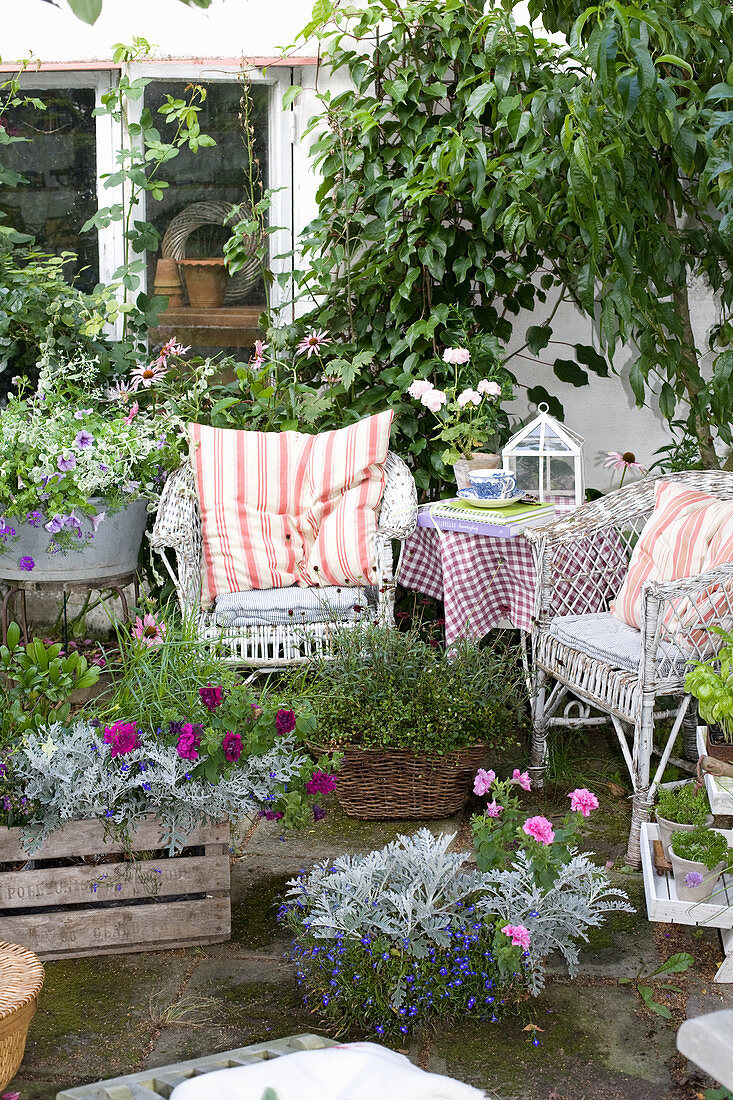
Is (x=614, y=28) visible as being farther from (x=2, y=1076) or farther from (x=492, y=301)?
(x=2, y=1076)

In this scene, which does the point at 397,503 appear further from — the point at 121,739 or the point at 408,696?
the point at 121,739

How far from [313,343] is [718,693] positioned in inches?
88.9

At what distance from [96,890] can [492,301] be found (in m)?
2.90

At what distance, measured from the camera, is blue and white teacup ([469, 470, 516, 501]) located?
138 inches

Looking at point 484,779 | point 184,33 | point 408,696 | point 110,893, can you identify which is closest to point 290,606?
point 408,696

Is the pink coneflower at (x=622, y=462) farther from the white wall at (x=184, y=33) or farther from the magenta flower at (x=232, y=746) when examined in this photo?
the magenta flower at (x=232, y=746)

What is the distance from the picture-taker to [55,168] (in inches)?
171

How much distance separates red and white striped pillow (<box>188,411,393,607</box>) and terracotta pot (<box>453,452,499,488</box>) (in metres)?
0.31

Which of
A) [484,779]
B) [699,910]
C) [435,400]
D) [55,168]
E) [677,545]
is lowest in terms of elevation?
[699,910]

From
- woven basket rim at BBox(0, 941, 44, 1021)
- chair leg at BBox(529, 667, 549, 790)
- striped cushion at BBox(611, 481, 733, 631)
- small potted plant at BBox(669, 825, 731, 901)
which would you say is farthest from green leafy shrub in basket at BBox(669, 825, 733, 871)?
woven basket rim at BBox(0, 941, 44, 1021)

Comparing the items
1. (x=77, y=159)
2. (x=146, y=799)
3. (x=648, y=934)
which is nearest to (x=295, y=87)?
(x=77, y=159)

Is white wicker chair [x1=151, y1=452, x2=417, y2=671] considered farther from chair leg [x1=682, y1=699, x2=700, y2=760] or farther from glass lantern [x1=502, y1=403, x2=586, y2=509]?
chair leg [x1=682, y1=699, x2=700, y2=760]

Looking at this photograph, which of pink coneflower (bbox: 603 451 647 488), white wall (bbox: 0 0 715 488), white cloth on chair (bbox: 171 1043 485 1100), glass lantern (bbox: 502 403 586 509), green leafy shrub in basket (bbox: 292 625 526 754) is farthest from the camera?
white wall (bbox: 0 0 715 488)

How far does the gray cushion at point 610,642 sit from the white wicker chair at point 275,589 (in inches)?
21.5
